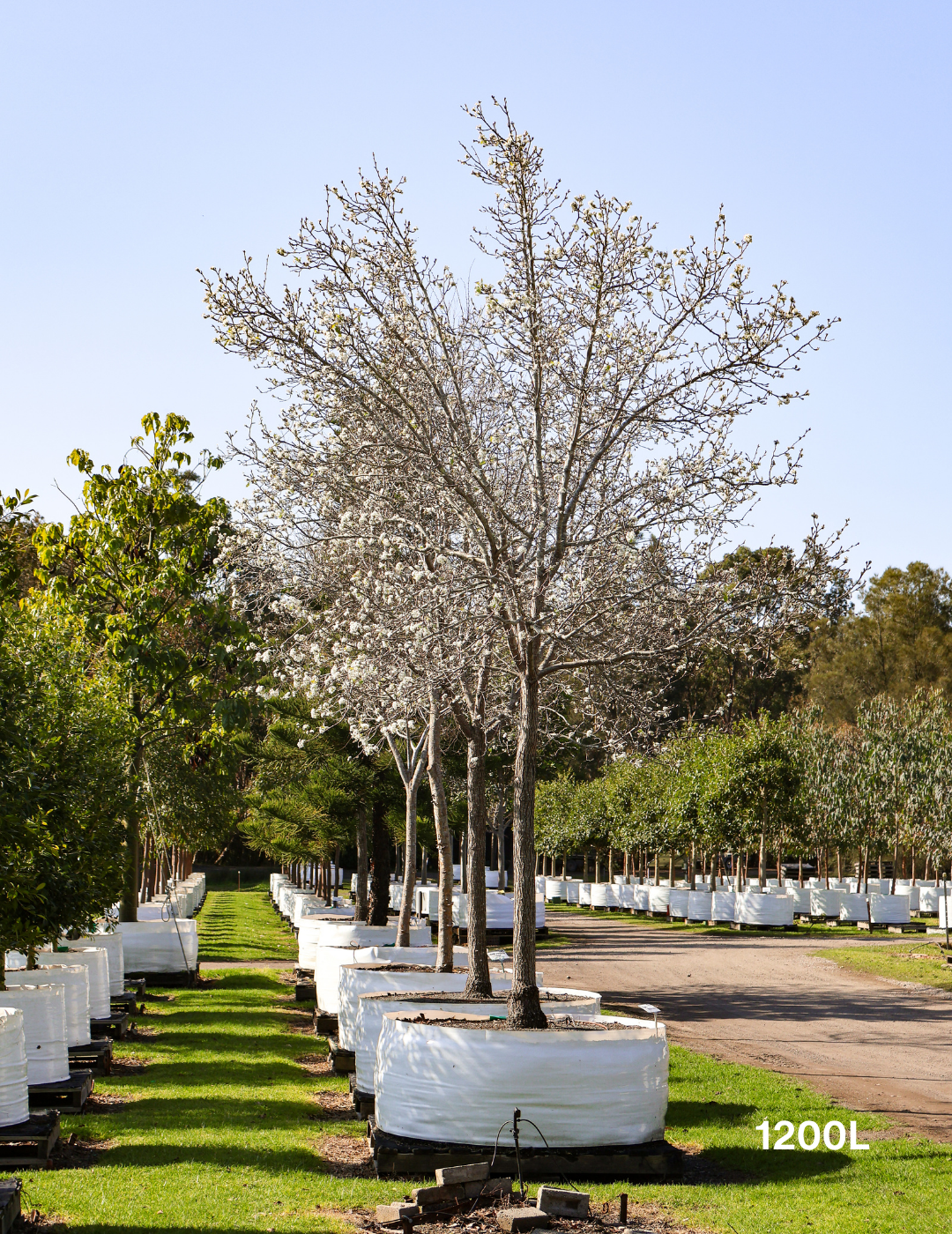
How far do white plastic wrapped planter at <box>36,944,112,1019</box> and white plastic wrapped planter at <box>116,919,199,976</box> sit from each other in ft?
18.4

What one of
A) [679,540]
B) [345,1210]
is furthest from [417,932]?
[345,1210]

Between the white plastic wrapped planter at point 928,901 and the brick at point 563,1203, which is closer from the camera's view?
the brick at point 563,1203

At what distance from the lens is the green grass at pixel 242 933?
26062 millimetres

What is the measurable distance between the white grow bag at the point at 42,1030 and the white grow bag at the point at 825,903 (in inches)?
1122

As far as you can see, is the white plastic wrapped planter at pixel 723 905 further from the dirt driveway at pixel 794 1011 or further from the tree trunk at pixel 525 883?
the tree trunk at pixel 525 883

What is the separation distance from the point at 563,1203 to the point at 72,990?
667 cm

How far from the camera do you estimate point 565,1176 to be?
289 inches

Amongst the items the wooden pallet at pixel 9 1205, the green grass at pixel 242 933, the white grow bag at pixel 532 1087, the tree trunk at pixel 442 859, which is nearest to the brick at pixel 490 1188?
the white grow bag at pixel 532 1087

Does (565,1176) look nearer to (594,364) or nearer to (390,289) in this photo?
(594,364)

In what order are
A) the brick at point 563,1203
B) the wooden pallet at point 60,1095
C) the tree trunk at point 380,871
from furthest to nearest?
the tree trunk at point 380,871, the wooden pallet at point 60,1095, the brick at point 563,1203

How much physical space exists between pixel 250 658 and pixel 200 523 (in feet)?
8.87

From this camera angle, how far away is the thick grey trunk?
34.1 feet

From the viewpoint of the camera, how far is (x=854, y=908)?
112ft

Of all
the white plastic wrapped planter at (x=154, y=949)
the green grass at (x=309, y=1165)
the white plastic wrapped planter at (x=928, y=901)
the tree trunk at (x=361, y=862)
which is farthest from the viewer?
the white plastic wrapped planter at (x=928, y=901)
